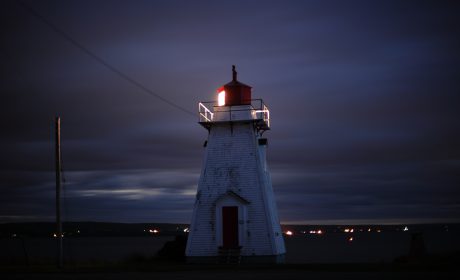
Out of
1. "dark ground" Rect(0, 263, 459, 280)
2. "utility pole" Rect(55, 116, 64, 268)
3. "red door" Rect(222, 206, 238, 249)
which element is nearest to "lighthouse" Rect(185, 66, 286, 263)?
"red door" Rect(222, 206, 238, 249)

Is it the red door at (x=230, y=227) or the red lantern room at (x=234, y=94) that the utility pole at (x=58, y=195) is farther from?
the red lantern room at (x=234, y=94)

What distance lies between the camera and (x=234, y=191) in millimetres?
26344

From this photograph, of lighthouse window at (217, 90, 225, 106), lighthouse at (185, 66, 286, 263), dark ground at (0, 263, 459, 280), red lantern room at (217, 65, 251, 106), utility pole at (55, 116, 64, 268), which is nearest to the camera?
dark ground at (0, 263, 459, 280)

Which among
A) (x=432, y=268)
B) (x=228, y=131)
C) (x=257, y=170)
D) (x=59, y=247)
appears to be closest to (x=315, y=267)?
(x=432, y=268)

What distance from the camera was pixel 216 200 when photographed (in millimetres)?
26438

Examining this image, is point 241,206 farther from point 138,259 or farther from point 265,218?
point 138,259

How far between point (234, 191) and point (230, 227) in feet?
5.47

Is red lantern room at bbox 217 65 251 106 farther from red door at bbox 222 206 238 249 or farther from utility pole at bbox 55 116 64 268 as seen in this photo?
utility pole at bbox 55 116 64 268

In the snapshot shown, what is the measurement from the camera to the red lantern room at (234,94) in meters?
27.3

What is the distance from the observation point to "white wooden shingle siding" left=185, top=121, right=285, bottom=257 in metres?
26.0

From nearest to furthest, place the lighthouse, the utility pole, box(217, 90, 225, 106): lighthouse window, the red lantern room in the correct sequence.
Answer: the utility pole, the lighthouse, the red lantern room, box(217, 90, 225, 106): lighthouse window

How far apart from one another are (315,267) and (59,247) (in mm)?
10248

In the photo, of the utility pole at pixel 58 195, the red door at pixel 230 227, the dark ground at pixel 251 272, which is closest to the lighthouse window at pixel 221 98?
the red door at pixel 230 227

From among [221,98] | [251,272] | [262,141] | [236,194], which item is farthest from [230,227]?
[221,98]
